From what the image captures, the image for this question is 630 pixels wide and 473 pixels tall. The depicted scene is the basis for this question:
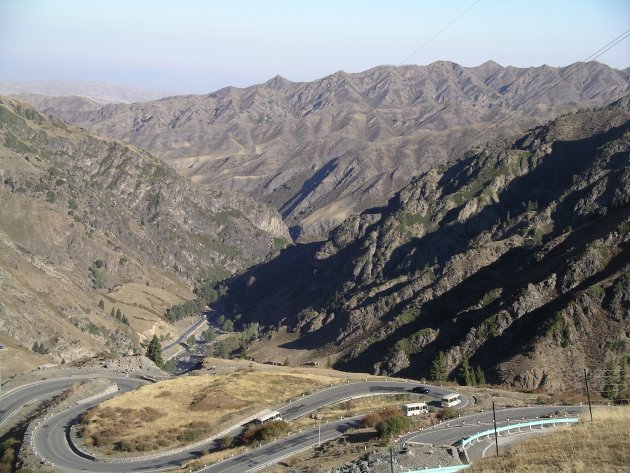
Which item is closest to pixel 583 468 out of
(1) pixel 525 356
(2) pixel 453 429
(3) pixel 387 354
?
(2) pixel 453 429

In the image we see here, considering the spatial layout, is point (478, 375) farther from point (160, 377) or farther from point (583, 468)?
point (583, 468)

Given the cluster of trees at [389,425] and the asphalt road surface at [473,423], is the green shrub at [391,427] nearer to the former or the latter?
the cluster of trees at [389,425]

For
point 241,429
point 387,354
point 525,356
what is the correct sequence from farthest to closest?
point 387,354 < point 525,356 < point 241,429

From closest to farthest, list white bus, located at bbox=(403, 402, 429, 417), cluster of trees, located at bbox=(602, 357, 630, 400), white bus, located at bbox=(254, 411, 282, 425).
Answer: white bus, located at bbox=(403, 402, 429, 417) < white bus, located at bbox=(254, 411, 282, 425) < cluster of trees, located at bbox=(602, 357, 630, 400)

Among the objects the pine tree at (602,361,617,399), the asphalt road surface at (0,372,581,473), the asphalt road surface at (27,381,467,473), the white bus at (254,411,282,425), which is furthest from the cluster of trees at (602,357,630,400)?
the white bus at (254,411,282,425)

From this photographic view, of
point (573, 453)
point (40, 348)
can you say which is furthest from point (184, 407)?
point (40, 348)

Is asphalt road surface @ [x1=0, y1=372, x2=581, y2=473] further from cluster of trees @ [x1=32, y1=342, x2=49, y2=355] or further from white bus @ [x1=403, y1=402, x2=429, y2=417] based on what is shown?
cluster of trees @ [x1=32, y1=342, x2=49, y2=355]

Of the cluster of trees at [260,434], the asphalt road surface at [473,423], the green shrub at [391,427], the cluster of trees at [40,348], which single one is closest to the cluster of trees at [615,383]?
the asphalt road surface at [473,423]
